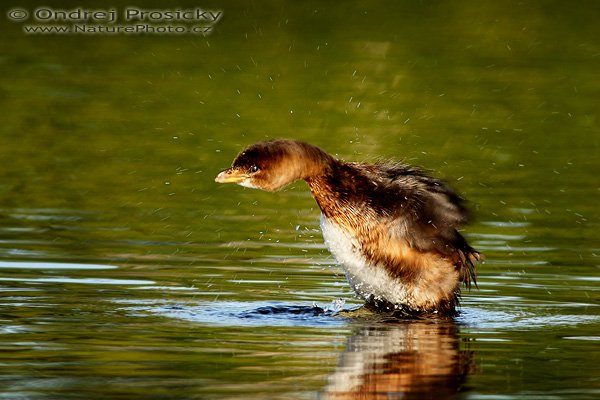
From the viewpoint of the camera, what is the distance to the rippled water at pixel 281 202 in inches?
411

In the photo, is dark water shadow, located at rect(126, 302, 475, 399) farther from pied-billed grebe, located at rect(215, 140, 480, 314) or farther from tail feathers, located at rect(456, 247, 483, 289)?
tail feathers, located at rect(456, 247, 483, 289)

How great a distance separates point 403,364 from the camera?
34.2 ft

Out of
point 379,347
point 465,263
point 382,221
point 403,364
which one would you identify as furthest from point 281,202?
point 403,364

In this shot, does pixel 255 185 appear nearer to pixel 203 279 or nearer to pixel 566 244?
pixel 203 279

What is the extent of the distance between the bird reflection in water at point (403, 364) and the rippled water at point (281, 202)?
0.03 metres

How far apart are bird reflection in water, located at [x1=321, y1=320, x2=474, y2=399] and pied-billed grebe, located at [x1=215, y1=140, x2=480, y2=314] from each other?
0.50 m

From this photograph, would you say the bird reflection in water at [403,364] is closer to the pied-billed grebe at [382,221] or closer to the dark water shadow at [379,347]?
the dark water shadow at [379,347]

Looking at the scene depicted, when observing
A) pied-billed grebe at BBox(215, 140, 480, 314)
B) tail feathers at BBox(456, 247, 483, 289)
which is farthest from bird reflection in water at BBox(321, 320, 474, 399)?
tail feathers at BBox(456, 247, 483, 289)

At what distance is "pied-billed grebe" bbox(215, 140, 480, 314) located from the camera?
1246 cm

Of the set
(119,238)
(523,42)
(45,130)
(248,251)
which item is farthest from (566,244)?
(523,42)

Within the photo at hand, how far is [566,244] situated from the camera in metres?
16.2

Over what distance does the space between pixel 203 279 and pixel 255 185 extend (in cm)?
Answer: 197

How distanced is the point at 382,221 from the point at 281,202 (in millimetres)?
6060

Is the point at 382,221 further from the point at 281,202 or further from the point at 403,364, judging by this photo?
the point at 281,202
